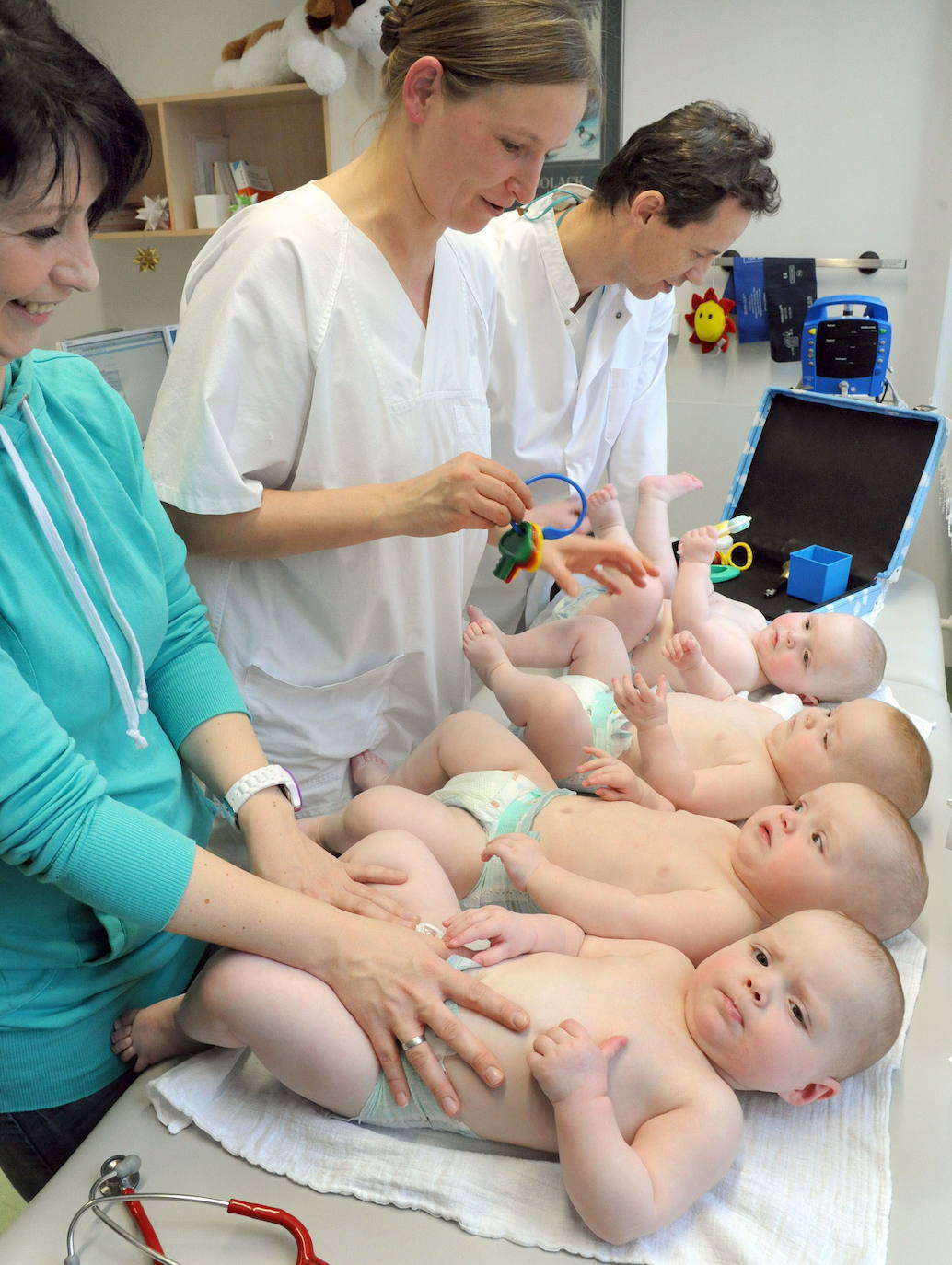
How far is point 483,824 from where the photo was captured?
4.57ft

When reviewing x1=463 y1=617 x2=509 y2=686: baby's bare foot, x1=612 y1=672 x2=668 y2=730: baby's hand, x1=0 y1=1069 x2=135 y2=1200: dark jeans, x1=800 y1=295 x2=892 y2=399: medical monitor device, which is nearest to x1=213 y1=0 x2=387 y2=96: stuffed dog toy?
x1=800 y1=295 x2=892 y2=399: medical monitor device

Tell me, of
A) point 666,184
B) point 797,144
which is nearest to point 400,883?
point 666,184

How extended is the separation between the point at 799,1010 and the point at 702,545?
3.92 feet

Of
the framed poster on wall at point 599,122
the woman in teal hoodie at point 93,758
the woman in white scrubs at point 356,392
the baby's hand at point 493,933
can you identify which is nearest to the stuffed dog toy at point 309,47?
the framed poster on wall at point 599,122

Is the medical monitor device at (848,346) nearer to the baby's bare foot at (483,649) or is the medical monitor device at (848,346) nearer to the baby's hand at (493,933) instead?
the baby's bare foot at (483,649)

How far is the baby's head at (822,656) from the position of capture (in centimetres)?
188

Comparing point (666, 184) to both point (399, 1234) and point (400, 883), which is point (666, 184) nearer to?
point (400, 883)

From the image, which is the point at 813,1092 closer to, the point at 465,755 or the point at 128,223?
the point at 465,755

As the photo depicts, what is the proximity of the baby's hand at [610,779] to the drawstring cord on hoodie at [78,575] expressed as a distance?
2.21 feet

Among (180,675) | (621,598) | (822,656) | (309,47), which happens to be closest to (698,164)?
(621,598)

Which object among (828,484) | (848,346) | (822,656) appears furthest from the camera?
(848,346)

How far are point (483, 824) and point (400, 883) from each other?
238mm

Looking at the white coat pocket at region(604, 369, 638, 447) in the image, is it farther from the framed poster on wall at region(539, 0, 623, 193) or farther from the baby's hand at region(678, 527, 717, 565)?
the framed poster on wall at region(539, 0, 623, 193)

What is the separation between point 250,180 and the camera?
160 inches
